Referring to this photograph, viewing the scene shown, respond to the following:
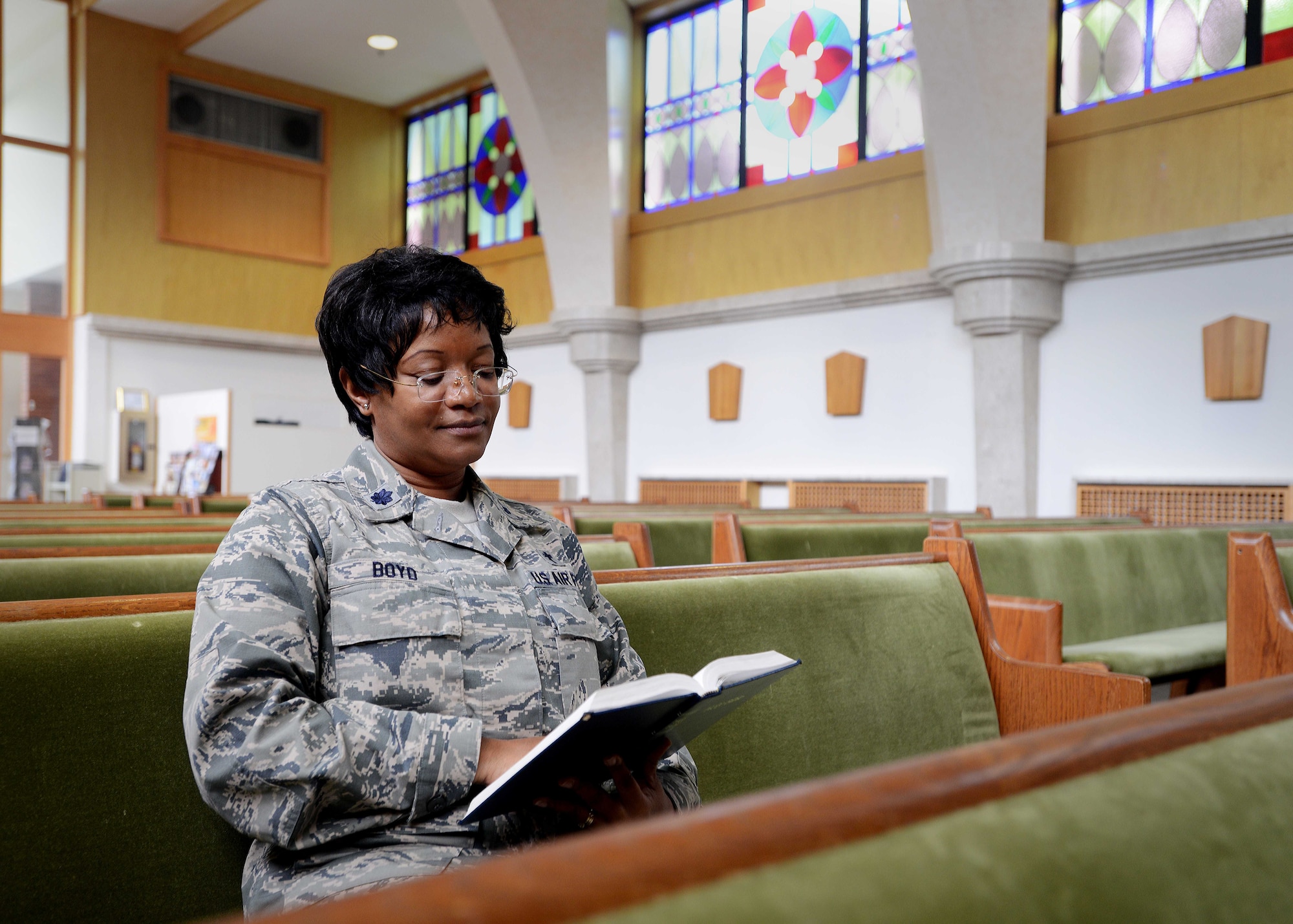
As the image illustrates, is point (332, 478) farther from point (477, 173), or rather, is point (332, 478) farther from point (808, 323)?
point (477, 173)

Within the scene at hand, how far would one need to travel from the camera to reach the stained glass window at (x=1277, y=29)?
620cm

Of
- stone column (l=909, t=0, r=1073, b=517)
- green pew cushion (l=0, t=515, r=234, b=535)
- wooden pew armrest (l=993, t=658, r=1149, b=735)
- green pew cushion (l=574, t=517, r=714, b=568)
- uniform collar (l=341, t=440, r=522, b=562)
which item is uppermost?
stone column (l=909, t=0, r=1073, b=517)

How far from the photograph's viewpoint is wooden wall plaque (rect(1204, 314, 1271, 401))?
19.9 feet

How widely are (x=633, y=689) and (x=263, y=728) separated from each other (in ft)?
1.18

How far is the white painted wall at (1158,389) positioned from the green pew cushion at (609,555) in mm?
5182

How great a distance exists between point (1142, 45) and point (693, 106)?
12.1 feet

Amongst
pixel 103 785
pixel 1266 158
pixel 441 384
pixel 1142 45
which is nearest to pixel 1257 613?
pixel 441 384

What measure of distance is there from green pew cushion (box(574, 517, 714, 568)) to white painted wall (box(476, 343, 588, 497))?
241 inches

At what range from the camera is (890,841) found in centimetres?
36

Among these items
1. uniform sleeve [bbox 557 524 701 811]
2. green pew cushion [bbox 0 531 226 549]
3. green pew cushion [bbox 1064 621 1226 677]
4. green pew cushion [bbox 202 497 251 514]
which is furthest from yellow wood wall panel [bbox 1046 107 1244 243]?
uniform sleeve [bbox 557 524 701 811]

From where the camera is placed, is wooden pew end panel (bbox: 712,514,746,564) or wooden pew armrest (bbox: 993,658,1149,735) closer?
wooden pew armrest (bbox: 993,658,1149,735)

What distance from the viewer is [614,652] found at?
4.33 ft

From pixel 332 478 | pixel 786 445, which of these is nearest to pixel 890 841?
pixel 332 478

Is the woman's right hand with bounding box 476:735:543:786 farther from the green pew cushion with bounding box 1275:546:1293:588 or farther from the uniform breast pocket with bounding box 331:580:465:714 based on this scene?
the green pew cushion with bounding box 1275:546:1293:588
